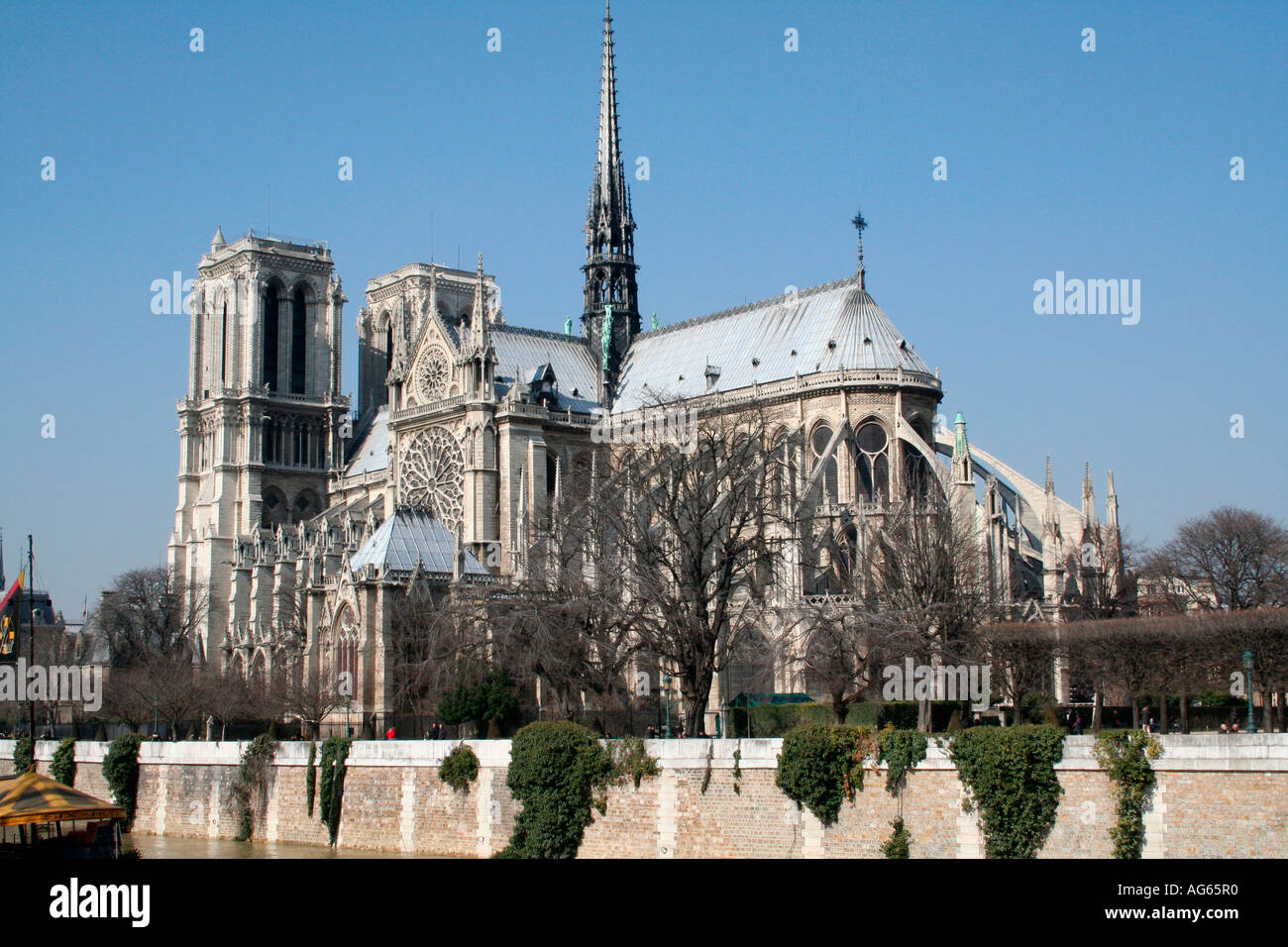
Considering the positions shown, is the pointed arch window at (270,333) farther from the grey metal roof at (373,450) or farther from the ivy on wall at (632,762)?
the ivy on wall at (632,762)

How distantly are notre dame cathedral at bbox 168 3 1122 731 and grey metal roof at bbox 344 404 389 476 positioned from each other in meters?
0.27

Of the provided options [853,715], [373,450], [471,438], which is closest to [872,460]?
[471,438]

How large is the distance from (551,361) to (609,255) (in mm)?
5872

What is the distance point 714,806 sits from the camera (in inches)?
1406

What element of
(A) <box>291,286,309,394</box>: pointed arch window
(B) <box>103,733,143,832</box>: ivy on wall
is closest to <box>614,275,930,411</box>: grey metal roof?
(B) <box>103,733,143,832</box>: ivy on wall

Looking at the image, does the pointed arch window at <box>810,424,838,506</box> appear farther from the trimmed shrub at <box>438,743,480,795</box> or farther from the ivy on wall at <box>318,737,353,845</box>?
the trimmed shrub at <box>438,743,480,795</box>

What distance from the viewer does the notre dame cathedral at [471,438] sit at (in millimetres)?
58562

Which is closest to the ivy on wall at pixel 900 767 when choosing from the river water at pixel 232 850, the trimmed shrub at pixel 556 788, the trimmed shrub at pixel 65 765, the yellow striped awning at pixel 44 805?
the trimmed shrub at pixel 556 788

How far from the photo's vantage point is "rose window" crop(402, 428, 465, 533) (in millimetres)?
72375

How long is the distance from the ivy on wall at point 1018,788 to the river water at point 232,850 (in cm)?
1485
